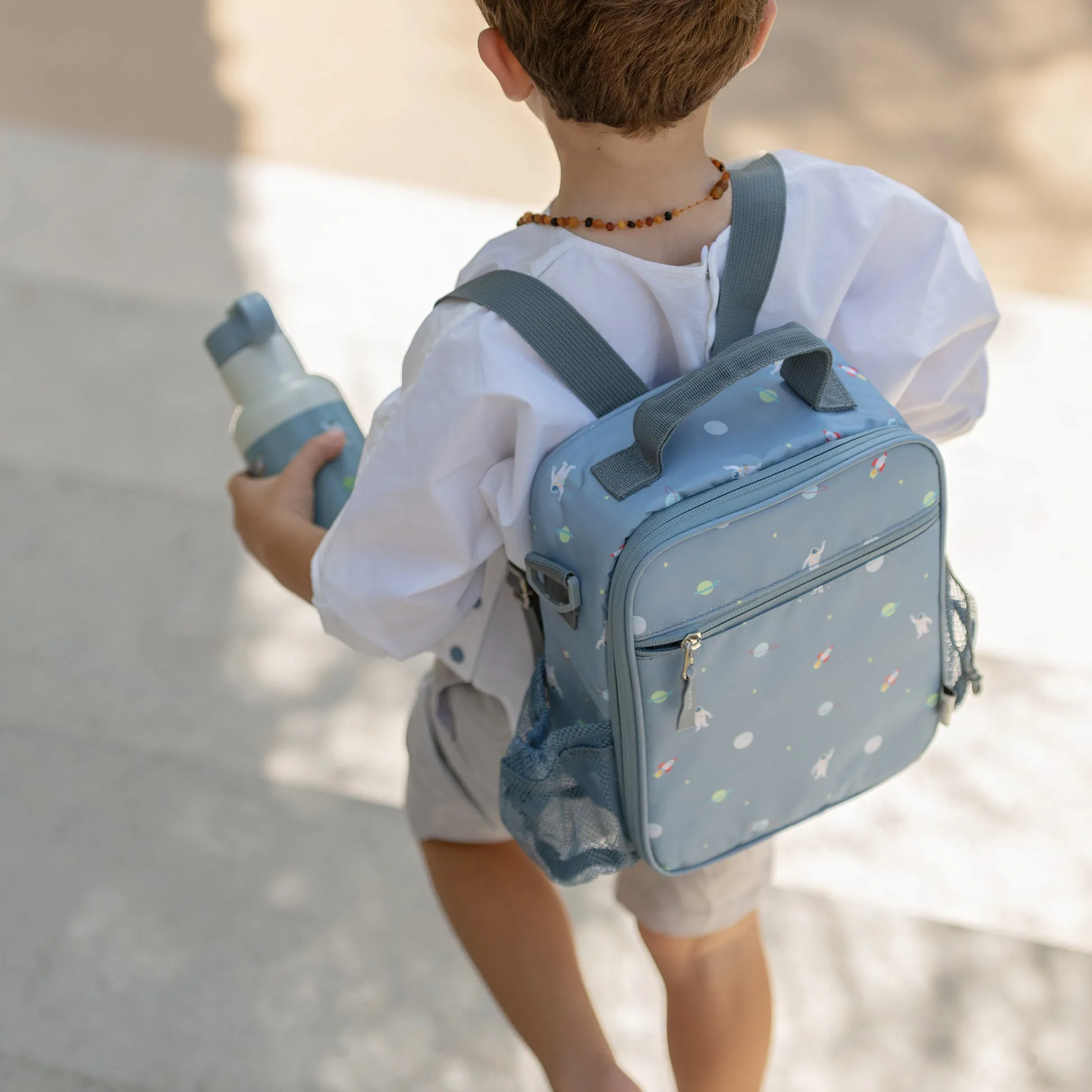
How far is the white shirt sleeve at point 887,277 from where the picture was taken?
1.26m

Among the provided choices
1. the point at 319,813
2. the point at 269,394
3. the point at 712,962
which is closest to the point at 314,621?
the point at 319,813

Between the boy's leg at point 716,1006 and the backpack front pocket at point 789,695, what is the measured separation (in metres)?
0.24

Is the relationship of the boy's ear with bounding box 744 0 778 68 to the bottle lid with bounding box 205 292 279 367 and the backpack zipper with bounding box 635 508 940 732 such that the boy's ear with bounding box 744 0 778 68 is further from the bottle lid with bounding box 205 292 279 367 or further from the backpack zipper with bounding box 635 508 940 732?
the bottle lid with bounding box 205 292 279 367

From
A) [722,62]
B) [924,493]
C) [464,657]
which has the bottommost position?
[464,657]

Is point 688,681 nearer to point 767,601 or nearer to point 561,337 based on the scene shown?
point 767,601

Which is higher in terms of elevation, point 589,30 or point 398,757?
point 589,30

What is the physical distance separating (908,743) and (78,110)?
2.83 meters

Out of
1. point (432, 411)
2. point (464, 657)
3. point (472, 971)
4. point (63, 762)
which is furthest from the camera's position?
point (63, 762)

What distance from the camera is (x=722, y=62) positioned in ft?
3.76

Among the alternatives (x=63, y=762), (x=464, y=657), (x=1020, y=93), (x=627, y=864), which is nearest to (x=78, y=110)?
(x=63, y=762)

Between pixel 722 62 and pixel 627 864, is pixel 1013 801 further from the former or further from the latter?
pixel 722 62

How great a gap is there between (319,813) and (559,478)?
1.14 meters

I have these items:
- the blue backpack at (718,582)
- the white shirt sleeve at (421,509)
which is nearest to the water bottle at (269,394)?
the white shirt sleeve at (421,509)

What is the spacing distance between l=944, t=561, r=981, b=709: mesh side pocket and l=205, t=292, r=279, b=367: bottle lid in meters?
0.83
